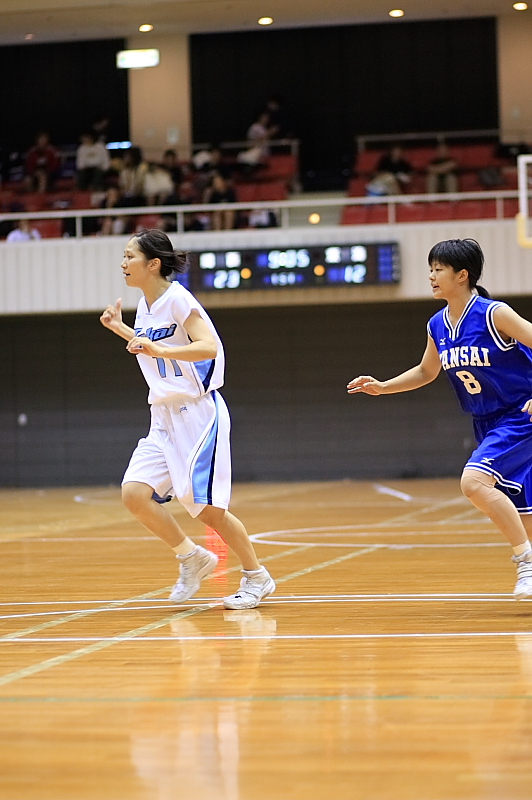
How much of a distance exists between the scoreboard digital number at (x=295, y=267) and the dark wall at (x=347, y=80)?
161 inches

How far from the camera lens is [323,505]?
10859mm

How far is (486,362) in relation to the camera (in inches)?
164

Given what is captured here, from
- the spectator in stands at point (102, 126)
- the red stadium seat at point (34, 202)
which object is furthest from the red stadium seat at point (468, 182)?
the red stadium seat at point (34, 202)

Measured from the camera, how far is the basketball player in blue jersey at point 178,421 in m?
4.25

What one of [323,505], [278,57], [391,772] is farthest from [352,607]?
[278,57]

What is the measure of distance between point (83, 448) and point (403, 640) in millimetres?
13460

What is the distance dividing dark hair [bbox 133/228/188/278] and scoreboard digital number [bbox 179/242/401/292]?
32.1ft

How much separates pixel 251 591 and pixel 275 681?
147cm

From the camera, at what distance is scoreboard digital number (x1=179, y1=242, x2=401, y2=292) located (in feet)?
46.9

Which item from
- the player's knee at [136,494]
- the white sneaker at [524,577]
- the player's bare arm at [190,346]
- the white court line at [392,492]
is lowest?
the white court line at [392,492]

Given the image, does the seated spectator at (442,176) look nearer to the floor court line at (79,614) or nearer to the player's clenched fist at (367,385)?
the floor court line at (79,614)

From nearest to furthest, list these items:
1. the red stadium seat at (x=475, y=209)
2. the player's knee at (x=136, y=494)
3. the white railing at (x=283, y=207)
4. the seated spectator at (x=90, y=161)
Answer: the player's knee at (x=136, y=494), the white railing at (x=283, y=207), the red stadium seat at (x=475, y=209), the seated spectator at (x=90, y=161)

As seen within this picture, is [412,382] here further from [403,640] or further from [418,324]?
[418,324]

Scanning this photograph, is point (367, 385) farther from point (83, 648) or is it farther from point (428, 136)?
point (428, 136)
